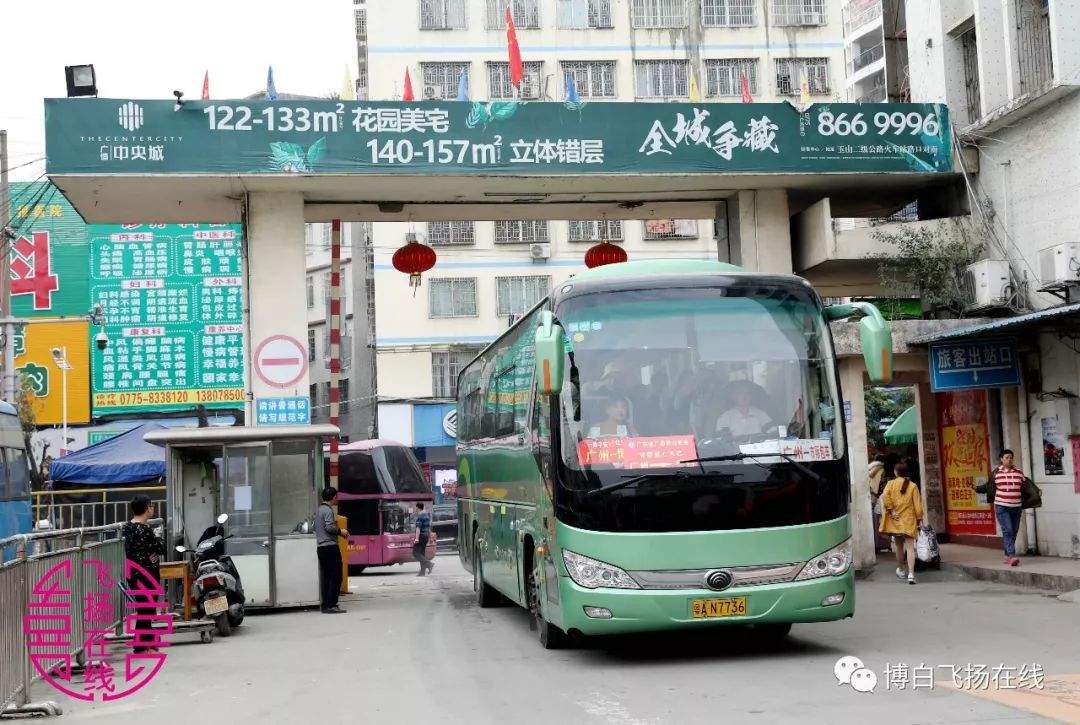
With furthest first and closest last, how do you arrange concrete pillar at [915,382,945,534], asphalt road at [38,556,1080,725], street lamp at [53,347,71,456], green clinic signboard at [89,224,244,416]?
street lamp at [53,347,71,456] → green clinic signboard at [89,224,244,416] → concrete pillar at [915,382,945,534] → asphalt road at [38,556,1080,725]

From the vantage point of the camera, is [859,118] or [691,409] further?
[859,118]

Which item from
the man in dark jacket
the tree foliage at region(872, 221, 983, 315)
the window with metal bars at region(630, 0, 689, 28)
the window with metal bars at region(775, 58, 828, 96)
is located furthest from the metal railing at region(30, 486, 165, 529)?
the window with metal bars at region(775, 58, 828, 96)

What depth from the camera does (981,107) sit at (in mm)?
18469

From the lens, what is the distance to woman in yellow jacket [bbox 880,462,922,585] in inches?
683

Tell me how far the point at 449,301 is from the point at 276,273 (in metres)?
25.3

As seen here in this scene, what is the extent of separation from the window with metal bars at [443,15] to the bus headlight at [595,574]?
35615 mm

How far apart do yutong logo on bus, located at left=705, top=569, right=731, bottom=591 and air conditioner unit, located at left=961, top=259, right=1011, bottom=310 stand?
939cm

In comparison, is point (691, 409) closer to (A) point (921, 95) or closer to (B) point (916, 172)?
(B) point (916, 172)

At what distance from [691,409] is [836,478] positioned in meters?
1.36

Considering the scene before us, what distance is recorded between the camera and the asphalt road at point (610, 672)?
805cm

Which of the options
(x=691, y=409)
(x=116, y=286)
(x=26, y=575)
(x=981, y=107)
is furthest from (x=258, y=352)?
(x=116, y=286)

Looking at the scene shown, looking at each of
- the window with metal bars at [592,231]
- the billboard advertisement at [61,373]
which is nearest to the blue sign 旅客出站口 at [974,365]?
the window with metal bars at [592,231]

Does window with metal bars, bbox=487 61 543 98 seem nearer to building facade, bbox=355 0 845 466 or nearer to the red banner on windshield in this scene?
building facade, bbox=355 0 845 466

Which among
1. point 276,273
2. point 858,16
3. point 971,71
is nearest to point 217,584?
point 276,273
